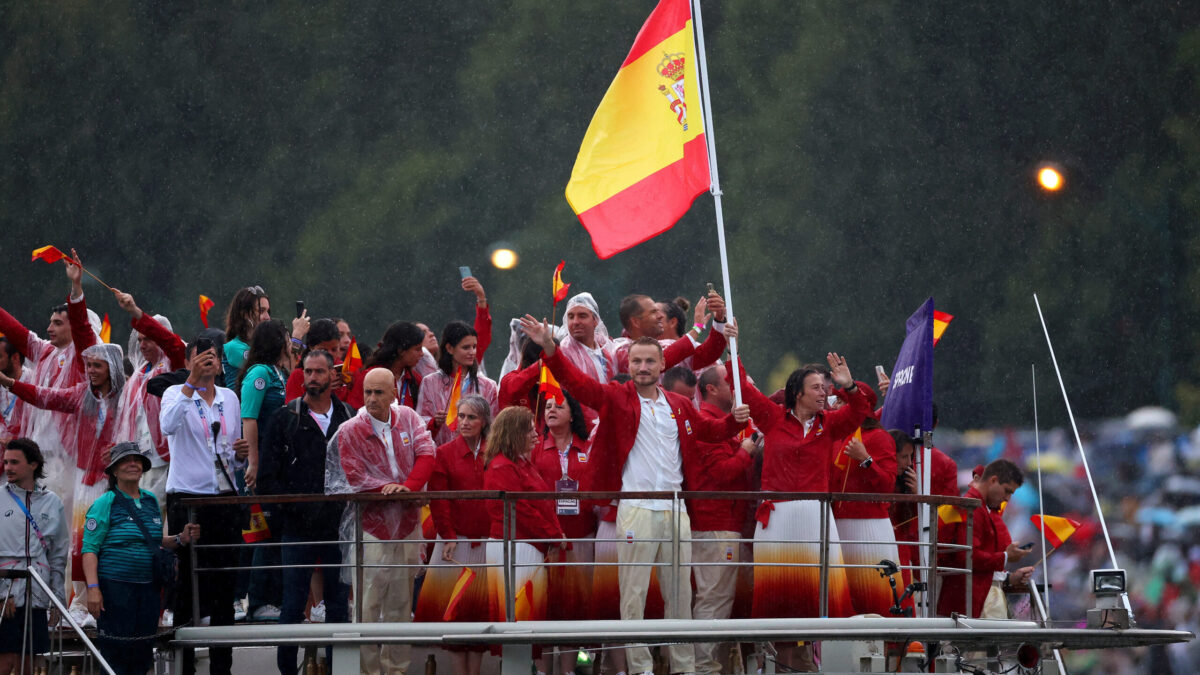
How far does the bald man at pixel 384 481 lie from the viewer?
8688 mm

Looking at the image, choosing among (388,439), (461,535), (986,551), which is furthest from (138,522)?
(986,551)

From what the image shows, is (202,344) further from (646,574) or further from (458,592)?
(646,574)

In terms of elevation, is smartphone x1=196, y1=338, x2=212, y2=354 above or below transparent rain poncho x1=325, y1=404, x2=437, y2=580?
above

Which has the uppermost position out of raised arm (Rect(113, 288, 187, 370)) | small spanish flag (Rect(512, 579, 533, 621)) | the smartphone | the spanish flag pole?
the spanish flag pole

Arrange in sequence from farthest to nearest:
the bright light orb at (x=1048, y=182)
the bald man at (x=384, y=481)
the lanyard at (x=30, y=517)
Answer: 1. the bright light orb at (x=1048, y=182)
2. the lanyard at (x=30, y=517)
3. the bald man at (x=384, y=481)

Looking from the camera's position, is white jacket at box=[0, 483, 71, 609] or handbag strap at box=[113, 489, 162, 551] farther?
white jacket at box=[0, 483, 71, 609]

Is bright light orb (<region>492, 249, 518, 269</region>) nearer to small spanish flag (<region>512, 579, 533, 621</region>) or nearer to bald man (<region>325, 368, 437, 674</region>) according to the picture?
bald man (<region>325, 368, 437, 674</region>)

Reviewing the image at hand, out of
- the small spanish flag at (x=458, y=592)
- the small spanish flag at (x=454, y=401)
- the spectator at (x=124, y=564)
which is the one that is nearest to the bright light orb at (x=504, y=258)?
the small spanish flag at (x=454, y=401)

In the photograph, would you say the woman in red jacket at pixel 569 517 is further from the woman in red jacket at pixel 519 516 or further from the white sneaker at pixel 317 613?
the white sneaker at pixel 317 613

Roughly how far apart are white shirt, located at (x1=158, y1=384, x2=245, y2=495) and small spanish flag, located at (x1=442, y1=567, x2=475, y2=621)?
172cm

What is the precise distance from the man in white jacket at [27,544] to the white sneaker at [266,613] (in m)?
1.16

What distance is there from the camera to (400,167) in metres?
27.0

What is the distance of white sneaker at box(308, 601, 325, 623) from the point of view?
951 centimetres

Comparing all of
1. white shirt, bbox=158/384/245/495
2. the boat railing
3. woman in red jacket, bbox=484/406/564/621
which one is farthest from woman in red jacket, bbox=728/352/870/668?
white shirt, bbox=158/384/245/495
